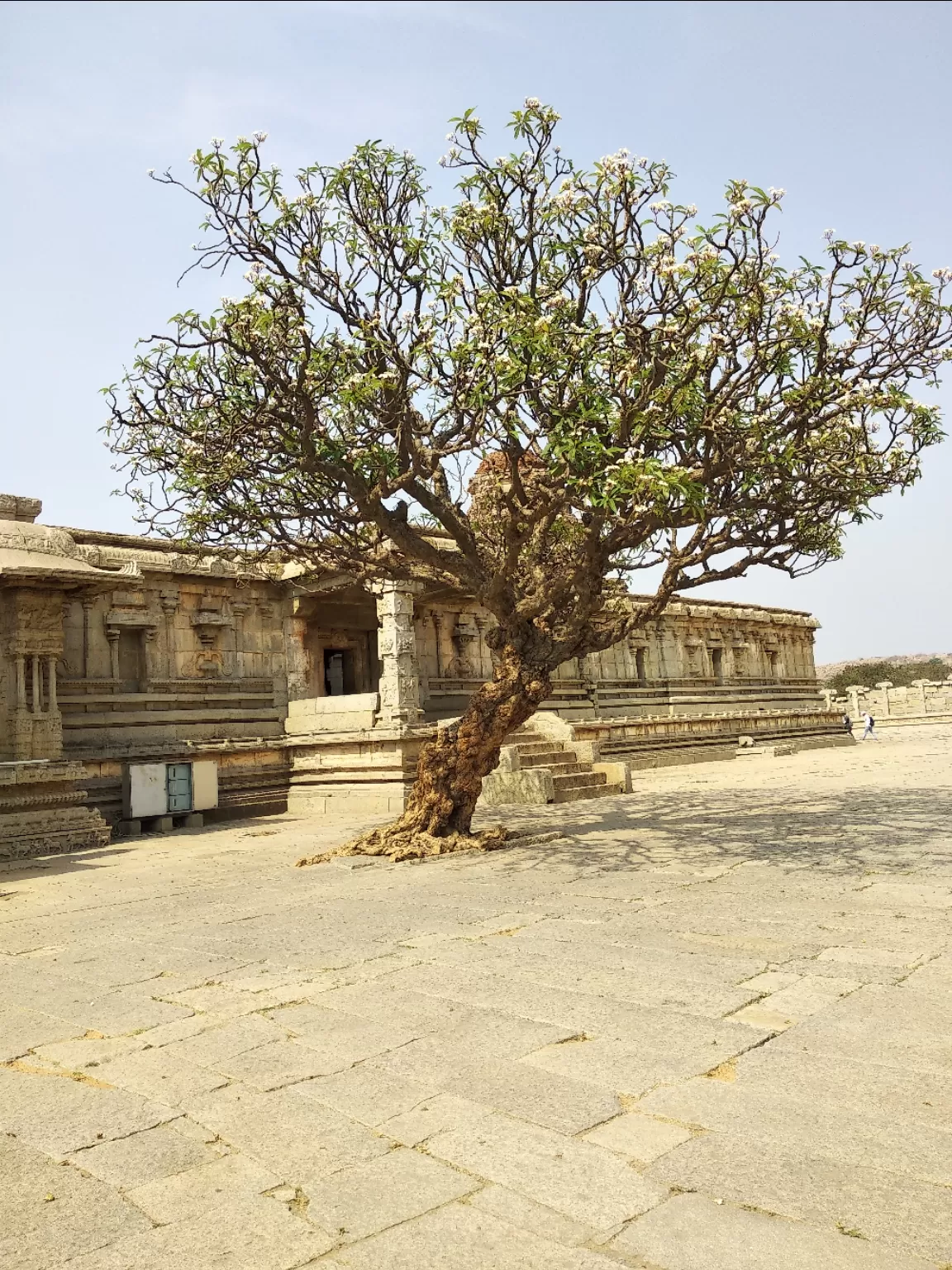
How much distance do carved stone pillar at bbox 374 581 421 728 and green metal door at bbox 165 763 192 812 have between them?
11.5 ft

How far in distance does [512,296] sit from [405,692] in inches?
377

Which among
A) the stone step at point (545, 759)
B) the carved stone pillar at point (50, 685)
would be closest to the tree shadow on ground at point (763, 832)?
the stone step at point (545, 759)

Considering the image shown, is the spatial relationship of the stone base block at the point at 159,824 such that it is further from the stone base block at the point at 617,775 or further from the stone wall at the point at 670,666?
the stone base block at the point at 617,775

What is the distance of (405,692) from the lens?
16891 millimetres

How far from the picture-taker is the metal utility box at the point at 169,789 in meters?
15.3

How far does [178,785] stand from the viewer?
1584 centimetres

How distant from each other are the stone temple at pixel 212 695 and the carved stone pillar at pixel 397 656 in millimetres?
34

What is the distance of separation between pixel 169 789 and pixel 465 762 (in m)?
7.10

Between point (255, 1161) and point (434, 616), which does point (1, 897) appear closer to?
point (255, 1161)

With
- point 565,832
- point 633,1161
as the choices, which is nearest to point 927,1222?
point 633,1161

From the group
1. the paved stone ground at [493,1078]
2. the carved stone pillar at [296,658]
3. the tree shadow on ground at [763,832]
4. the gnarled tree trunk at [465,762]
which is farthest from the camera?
the carved stone pillar at [296,658]

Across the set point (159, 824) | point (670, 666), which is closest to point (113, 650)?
point (159, 824)

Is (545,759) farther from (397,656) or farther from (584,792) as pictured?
(397,656)

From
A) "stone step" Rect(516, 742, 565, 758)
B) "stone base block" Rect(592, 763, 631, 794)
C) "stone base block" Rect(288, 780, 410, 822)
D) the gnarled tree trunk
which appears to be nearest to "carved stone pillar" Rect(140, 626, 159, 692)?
"stone base block" Rect(288, 780, 410, 822)
